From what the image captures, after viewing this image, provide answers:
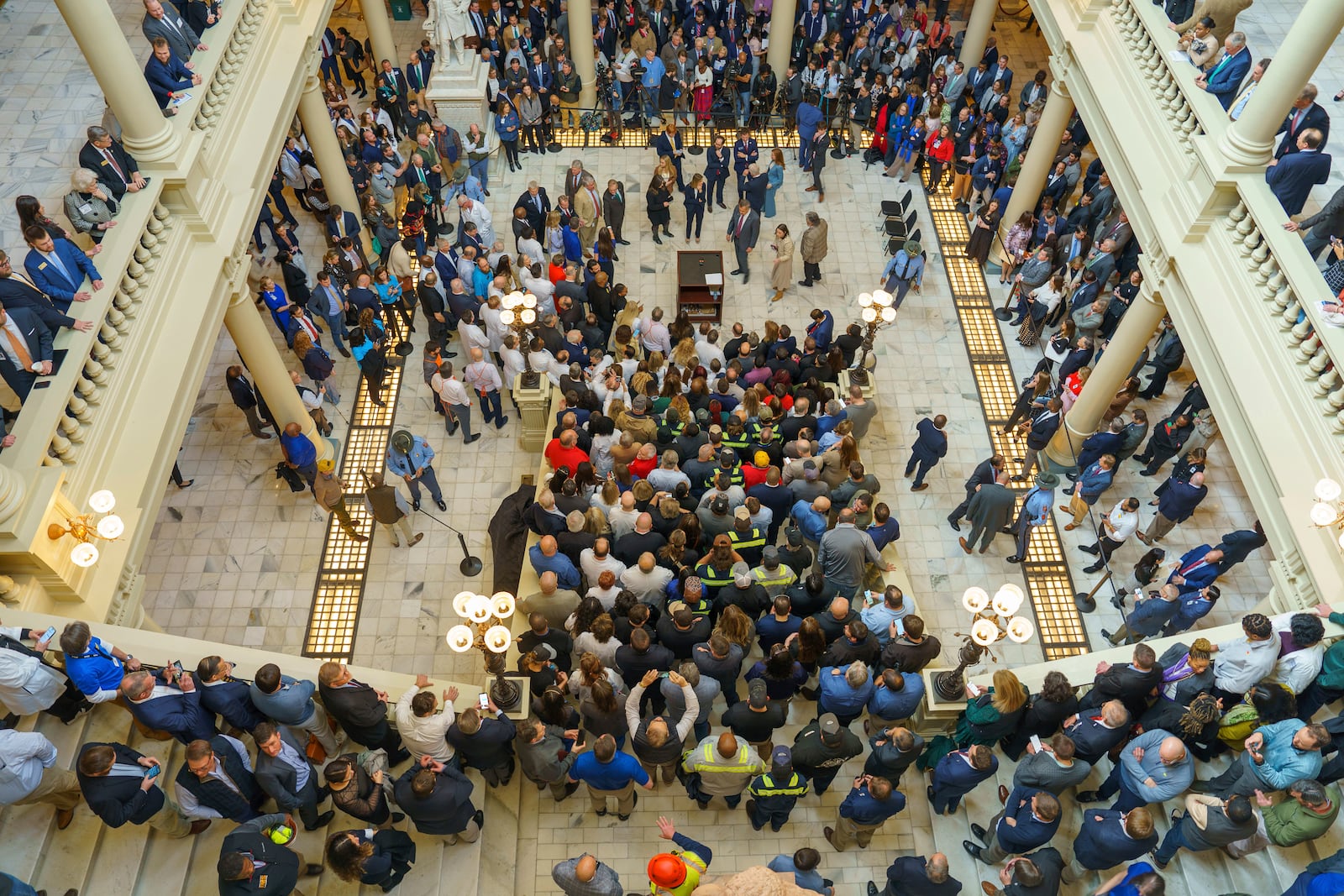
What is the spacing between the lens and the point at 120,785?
6.28 meters

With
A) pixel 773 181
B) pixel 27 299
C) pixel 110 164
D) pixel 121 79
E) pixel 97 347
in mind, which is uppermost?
pixel 773 181

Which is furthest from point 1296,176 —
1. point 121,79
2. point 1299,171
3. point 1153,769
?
point 121,79

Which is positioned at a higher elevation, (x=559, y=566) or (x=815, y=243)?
(x=815, y=243)

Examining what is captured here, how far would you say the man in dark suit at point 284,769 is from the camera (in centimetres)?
675

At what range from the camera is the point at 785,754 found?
736 centimetres

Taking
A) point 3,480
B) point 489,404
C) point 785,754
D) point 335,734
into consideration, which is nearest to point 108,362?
point 3,480

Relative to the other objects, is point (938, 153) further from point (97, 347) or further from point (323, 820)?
point (323, 820)

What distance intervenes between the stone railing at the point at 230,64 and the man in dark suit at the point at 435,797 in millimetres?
7335

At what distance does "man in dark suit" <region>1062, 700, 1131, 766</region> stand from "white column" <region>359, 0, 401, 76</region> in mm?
15277

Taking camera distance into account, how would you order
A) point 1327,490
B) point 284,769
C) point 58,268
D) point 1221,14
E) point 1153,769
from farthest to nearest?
point 1221,14
point 58,268
point 1327,490
point 1153,769
point 284,769

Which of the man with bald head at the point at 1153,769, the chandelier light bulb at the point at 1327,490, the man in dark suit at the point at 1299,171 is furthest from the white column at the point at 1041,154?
the man with bald head at the point at 1153,769

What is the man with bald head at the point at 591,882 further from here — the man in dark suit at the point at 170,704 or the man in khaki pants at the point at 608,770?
the man in dark suit at the point at 170,704

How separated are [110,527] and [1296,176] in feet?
36.9

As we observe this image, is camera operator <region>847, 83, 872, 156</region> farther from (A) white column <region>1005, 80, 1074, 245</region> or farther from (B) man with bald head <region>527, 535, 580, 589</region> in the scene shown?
(B) man with bald head <region>527, 535, 580, 589</region>
